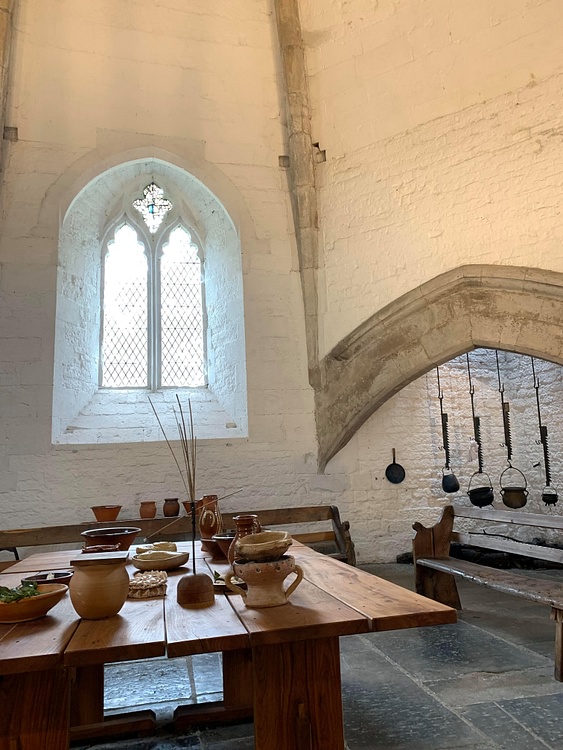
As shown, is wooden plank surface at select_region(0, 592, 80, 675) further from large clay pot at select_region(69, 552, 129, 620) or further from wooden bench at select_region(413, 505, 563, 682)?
wooden bench at select_region(413, 505, 563, 682)

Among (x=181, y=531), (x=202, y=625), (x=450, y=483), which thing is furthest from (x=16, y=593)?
(x=450, y=483)

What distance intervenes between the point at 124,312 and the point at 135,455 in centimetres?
157

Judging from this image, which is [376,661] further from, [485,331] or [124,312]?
[124,312]

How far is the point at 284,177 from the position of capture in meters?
5.91

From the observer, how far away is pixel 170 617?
156cm

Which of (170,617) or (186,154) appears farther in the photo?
(186,154)

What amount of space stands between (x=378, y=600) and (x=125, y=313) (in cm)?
480

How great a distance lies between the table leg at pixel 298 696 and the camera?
1.55 m

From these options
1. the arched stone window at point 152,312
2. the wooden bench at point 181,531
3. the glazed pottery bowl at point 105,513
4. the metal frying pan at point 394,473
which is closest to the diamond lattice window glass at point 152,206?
the arched stone window at point 152,312

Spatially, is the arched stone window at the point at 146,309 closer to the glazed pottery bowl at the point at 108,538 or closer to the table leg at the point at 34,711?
the glazed pottery bowl at the point at 108,538

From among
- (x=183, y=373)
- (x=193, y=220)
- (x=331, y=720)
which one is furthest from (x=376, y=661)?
(x=193, y=220)

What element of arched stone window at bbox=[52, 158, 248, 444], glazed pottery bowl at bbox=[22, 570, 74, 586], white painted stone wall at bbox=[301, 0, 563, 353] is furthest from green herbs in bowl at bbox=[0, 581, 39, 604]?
white painted stone wall at bbox=[301, 0, 563, 353]

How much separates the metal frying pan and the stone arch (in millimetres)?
636

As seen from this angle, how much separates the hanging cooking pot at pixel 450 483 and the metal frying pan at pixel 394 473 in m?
0.51
